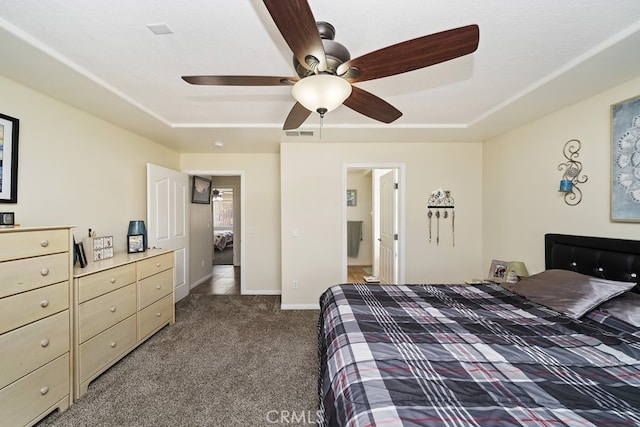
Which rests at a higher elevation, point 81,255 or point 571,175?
point 571,175

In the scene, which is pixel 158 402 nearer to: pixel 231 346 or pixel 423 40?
pixel 231 346

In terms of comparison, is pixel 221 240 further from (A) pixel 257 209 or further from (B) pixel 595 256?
(B) pixel 595 256

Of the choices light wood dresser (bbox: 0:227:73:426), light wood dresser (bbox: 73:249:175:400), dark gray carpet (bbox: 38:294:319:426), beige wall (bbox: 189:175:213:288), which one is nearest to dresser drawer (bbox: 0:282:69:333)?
light wood dresser (bbox: 0:227:73:426)

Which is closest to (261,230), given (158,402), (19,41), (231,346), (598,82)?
(231,346)

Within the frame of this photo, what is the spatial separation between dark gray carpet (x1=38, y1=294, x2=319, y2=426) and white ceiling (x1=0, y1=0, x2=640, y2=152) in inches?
86.0

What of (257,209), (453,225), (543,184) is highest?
(543,184)

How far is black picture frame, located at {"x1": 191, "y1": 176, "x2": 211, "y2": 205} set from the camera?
4.34m

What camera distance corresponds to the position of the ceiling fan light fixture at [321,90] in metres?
1.17

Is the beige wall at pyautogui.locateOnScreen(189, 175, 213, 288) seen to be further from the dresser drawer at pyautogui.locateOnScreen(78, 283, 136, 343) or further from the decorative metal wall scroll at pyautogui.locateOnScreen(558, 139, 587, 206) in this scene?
the decorative metal wall scroll at pyautogui.locateOnScreen(558, 139, 587, 206)

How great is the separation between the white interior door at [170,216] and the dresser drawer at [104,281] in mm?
886

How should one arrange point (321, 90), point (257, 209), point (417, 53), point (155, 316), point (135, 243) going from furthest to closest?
point (257, 209) < point (135, 243) < point (155, 316) < point (321, 90) < point (417, 53)

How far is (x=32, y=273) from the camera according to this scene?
150cm

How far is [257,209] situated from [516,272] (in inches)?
136

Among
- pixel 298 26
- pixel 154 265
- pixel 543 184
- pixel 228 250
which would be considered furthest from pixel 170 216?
pixel 228 250
